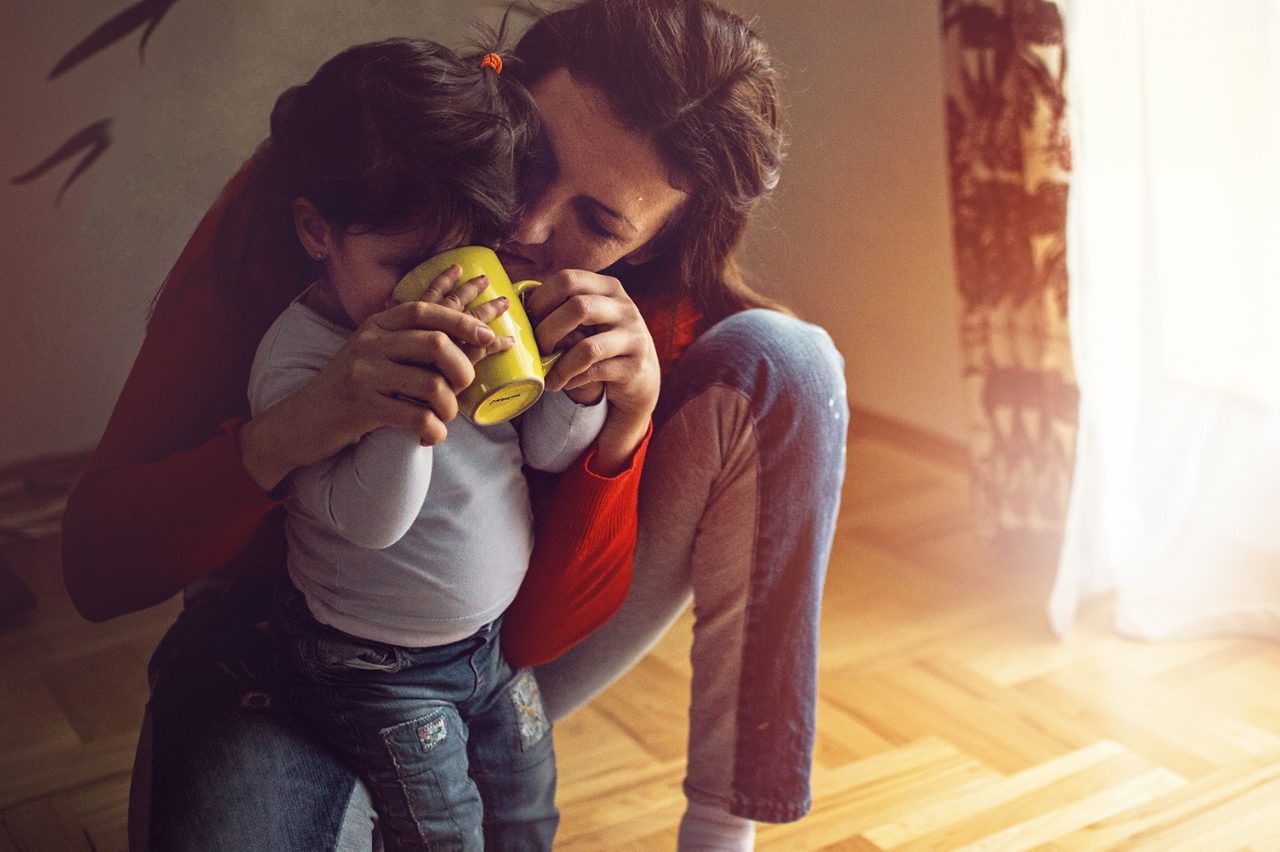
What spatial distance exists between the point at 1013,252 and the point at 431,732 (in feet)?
2.98

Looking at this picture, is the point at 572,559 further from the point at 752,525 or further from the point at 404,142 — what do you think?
the point at 404,142

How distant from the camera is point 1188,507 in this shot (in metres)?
1.48

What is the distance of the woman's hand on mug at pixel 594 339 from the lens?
721mm

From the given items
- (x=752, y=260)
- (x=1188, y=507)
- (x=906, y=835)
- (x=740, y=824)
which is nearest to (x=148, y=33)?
(x=752, y=260)

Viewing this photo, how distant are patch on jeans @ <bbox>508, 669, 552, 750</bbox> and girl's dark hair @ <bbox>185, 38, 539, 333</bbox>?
0.32 metres

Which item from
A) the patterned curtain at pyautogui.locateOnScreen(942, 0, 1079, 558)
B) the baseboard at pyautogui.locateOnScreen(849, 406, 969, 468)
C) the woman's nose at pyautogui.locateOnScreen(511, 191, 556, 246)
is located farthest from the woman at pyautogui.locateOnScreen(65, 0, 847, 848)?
the baseboard at pyautogui.locateOnScreen(849, 406, 969, 468)

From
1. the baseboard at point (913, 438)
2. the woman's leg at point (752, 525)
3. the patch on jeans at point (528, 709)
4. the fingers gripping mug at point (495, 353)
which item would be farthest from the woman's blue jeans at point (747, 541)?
the baseboard at point (913, 438)

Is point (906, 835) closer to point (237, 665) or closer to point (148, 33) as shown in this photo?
point (237, 665)

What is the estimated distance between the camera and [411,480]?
0.71 meters

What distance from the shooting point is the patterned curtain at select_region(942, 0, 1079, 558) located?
1356 millimetres

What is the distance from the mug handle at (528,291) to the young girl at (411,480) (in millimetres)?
34

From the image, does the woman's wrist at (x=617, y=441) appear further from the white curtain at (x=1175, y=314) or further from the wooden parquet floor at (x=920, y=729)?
the white curtain at (x=1175, y=314)

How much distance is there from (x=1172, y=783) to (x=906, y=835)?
0.26 meters

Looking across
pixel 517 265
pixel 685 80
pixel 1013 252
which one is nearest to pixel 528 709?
pixel 517 265
